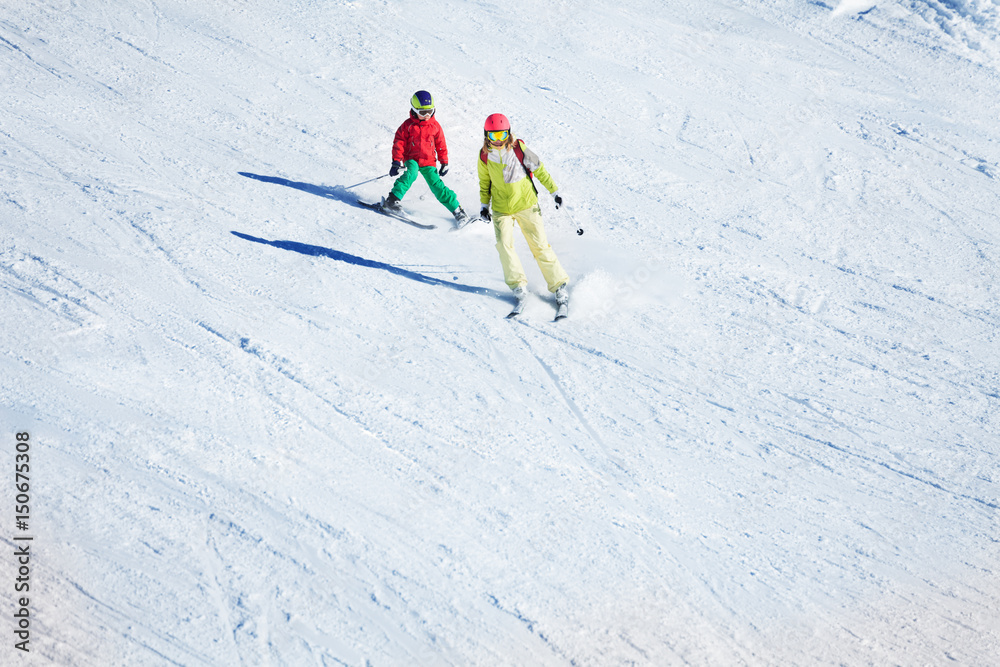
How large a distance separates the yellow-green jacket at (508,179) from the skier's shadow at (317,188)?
2.06m

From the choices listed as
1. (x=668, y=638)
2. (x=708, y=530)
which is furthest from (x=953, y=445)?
(x=668, y=638)

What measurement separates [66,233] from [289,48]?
4.17 meters

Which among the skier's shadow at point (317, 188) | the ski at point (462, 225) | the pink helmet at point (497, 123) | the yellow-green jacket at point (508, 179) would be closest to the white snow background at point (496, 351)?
the skier's shadow at point (317, 188)

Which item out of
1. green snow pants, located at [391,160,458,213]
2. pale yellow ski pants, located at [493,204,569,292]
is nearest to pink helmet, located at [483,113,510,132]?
pale yellow ski pants, located at [493,204,569,292]

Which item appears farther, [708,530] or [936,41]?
[936,41]

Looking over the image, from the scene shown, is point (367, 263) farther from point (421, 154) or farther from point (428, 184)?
point (421, 154)

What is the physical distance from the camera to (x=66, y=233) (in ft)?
23.0

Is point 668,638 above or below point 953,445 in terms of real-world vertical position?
below

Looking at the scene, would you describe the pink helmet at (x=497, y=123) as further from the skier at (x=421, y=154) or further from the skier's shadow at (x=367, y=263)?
the skier's shadow at (x=367, y=263)

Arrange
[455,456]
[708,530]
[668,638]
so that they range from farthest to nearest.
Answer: [455,456] < [708,530] < [668,638]

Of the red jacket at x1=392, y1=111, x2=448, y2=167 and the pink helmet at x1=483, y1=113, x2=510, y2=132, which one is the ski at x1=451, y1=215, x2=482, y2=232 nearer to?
the red jacket at x1=392, y1=111, x2=448, y2=167

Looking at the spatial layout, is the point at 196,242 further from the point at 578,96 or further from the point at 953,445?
the point at 953,445

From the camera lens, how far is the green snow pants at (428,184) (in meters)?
7.38

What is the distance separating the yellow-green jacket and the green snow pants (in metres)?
1.11
